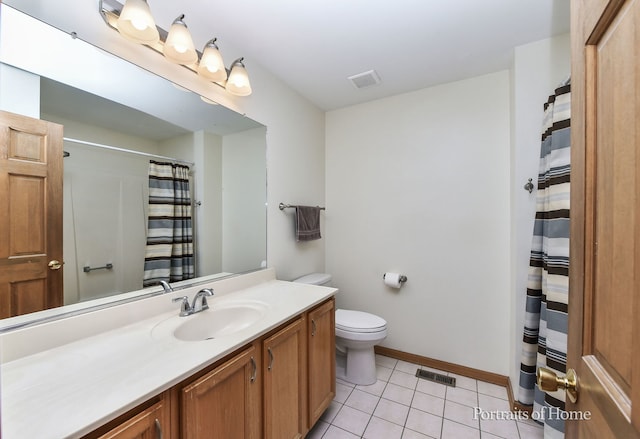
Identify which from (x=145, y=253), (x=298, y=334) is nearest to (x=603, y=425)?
(x=298, y=334)

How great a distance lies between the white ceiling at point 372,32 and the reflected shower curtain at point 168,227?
0.74 meters

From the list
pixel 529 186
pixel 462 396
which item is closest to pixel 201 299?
pixel 462 396

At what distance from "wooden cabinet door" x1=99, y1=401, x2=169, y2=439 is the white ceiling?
1.62 metres

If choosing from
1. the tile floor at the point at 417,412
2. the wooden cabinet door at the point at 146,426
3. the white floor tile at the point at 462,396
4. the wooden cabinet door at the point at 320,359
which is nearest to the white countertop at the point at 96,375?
the wooden cabinet door at the point at 146,426

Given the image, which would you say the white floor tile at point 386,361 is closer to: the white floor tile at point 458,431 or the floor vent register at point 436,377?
the floor vent register at point 436,377

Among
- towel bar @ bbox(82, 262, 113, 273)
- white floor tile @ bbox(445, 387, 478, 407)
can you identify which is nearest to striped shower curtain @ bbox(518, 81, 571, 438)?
white floor tile @ bbox(445, 387, 478, 407)

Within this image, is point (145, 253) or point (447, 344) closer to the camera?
point (145, 253)

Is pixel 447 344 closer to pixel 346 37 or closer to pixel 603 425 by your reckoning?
pixel 603 425

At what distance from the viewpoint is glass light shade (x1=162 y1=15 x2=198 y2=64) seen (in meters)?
1.23

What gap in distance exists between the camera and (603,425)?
1.60 ft

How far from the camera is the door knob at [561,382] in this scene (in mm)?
607

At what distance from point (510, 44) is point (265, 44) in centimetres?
158

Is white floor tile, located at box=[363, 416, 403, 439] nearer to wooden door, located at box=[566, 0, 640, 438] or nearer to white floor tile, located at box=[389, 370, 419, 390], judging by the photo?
white floor tile, located at box=[389, 370, 419, 390]

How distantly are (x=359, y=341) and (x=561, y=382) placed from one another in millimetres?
1421
